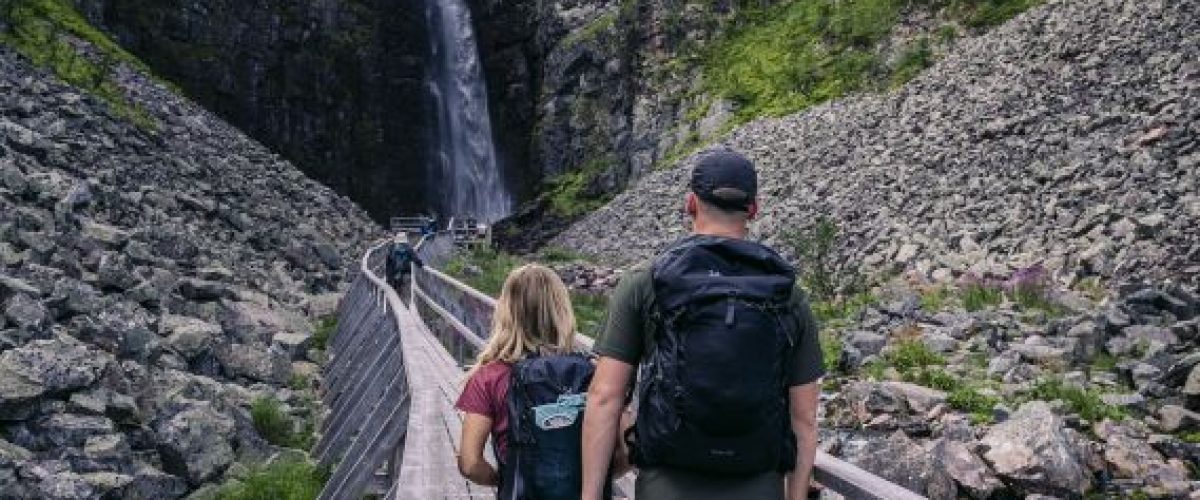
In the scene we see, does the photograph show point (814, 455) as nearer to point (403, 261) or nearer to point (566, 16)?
point (403, 261)

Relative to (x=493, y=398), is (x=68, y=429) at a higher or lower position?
lower

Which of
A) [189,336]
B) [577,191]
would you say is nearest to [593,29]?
[577,191]

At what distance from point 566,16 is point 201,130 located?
27284 millimetres

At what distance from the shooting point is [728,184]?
115 inches

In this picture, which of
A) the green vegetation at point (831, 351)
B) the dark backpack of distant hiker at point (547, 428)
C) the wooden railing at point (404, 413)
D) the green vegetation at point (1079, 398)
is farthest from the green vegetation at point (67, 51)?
the dark backpack of distant hiker at point (547, 428)

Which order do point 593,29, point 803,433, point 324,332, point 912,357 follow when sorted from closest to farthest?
point 803,433
point 912,357
point 324,332
point 593,29

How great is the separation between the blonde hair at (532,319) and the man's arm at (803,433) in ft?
3.38

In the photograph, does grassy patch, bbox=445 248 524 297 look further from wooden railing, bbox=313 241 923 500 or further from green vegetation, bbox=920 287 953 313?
green vegetation, bbox=920 287 953 313

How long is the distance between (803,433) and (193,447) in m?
6.66

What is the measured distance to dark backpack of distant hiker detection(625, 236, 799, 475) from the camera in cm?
264

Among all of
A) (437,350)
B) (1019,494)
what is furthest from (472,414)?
(437,350)

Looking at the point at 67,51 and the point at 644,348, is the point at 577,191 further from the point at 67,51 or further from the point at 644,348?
the point at 644,348

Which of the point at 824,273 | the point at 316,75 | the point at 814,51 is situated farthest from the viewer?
the point at 316,75

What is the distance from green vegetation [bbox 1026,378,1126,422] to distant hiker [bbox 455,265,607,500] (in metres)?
6.33
